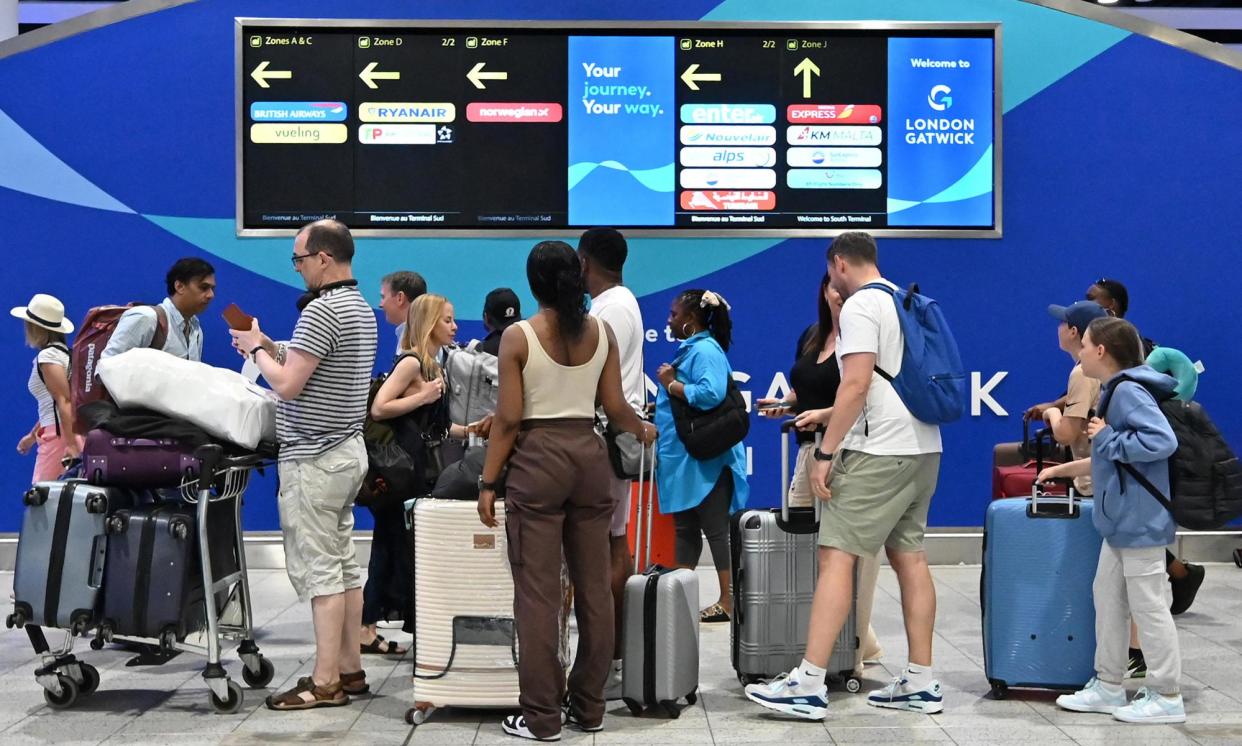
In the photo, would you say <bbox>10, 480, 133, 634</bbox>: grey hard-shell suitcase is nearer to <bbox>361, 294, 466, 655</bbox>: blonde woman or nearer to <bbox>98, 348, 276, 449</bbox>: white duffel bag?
<bbox>98, 348, 276, 449</bbox>: white duffel bag

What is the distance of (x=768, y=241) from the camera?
25.8 feet

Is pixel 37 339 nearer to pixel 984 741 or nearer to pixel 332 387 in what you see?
pixel 332 387

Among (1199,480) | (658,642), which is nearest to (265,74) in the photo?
(658,642)

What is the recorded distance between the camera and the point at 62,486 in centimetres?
477

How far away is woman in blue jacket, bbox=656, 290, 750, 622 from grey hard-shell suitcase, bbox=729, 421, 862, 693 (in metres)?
0.74

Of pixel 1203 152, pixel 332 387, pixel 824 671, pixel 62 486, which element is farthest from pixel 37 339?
pixel 1203 152

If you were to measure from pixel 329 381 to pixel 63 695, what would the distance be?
149 cm

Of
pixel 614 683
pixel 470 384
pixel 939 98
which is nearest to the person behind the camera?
pixel 614 683

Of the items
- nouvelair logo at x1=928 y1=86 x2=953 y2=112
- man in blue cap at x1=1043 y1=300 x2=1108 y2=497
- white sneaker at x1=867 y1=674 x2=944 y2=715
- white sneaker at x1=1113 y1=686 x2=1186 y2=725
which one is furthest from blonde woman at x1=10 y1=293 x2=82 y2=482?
nouvelair logo at x1=928 y1=86 x2=953 y2=112

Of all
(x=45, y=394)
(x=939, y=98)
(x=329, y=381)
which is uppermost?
(x=939, y=98)

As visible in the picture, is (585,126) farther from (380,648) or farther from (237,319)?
(237,319)

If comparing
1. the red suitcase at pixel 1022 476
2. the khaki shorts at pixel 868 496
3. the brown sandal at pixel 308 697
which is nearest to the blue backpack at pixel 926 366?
the khaki shorts at pixel 868 496

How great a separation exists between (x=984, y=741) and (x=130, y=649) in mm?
3593

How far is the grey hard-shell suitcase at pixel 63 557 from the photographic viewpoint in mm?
4684
